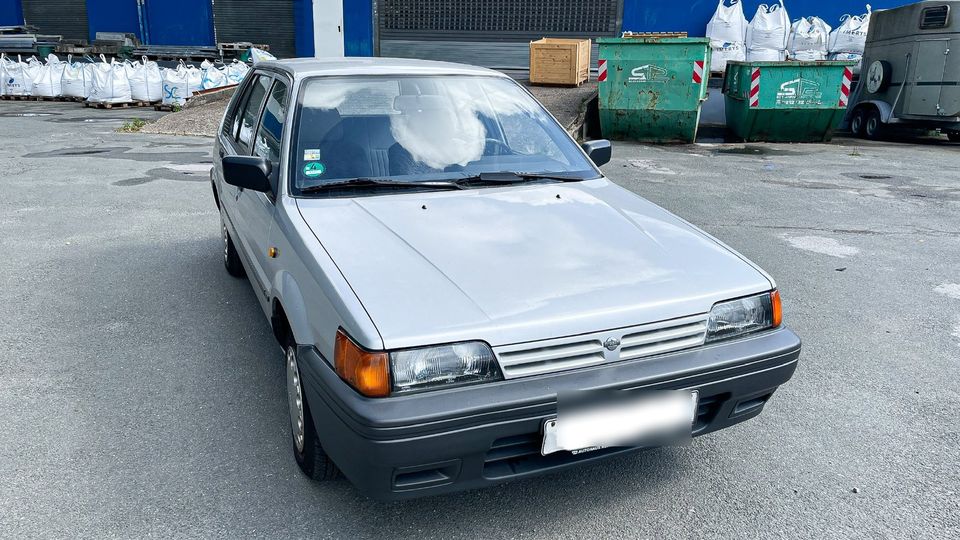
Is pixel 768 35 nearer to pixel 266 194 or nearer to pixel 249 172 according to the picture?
pixel 266 194

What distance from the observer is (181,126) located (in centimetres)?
1285

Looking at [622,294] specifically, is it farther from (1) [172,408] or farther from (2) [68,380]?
(2) [68,380]

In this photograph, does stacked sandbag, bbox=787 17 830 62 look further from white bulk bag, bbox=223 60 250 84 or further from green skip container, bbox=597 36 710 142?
white bulk bag, bbox=223 60 250 84

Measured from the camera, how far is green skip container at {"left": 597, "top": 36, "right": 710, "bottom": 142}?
11.7 meters

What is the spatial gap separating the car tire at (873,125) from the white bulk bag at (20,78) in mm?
18731

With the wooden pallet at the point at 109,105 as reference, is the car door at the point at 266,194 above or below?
above

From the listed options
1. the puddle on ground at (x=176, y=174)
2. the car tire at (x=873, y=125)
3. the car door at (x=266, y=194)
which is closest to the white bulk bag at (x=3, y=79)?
the puddle on ground at (x=176, y=174)

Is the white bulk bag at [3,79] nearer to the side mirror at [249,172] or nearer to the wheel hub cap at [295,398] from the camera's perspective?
the side mirror at [249,172]

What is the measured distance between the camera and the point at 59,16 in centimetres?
2227

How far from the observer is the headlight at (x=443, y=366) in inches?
86.0

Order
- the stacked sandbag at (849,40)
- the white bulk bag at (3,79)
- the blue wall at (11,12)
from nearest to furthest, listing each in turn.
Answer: the stacked sandbag at (849,40)
the white bulk bag at (3,79)
the blue wall at (11,12)

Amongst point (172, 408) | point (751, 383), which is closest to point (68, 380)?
point (172, 408)

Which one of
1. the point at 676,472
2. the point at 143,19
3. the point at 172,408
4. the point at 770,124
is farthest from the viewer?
the point at 143,19

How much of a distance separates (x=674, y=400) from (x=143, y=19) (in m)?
23.0
